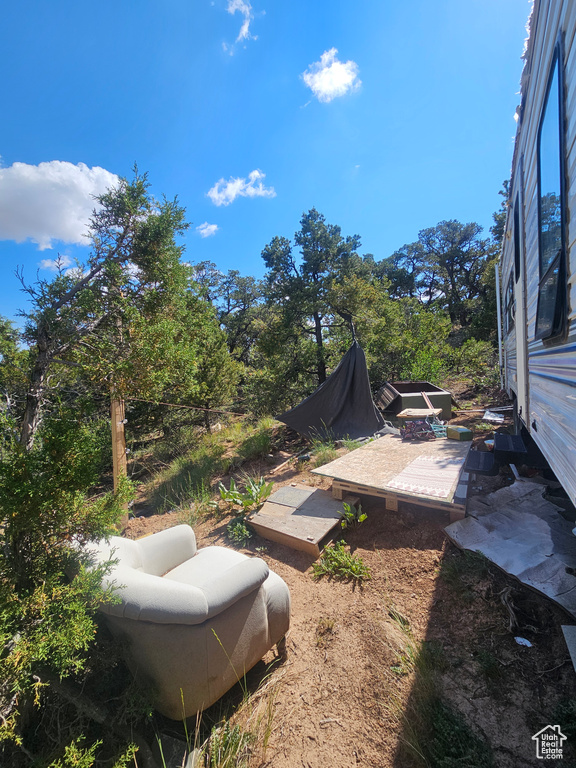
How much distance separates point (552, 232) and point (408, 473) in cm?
259

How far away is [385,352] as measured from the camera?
9711mm

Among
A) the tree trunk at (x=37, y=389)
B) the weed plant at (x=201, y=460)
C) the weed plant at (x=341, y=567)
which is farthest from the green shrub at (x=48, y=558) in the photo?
the weed plant at (x=201, y=460)

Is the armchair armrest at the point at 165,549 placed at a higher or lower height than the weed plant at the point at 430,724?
higher

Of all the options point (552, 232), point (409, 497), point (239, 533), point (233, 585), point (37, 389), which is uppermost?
point (552, 232)

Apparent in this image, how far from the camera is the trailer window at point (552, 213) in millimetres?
1397

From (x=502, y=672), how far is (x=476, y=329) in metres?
16.6

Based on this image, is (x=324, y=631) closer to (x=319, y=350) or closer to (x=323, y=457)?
(x=323, y=457)

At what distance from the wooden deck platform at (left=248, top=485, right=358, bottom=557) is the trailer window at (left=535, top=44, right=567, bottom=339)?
8.08 ft

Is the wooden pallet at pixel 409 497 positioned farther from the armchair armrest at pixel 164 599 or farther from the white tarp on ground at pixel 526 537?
the armchair armrest at pixel 164 599

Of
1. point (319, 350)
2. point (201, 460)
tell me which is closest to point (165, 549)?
point (201, 460)

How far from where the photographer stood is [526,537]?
2430mm

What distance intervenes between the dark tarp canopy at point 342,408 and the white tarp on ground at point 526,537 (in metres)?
3.18

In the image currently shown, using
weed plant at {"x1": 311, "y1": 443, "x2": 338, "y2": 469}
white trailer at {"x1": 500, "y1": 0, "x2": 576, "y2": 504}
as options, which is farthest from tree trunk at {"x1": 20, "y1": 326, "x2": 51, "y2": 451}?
weed plant at {"x1": 311, "y1": 443, "x2": 338, "y2": 469}

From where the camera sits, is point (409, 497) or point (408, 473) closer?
point (409, 497)
